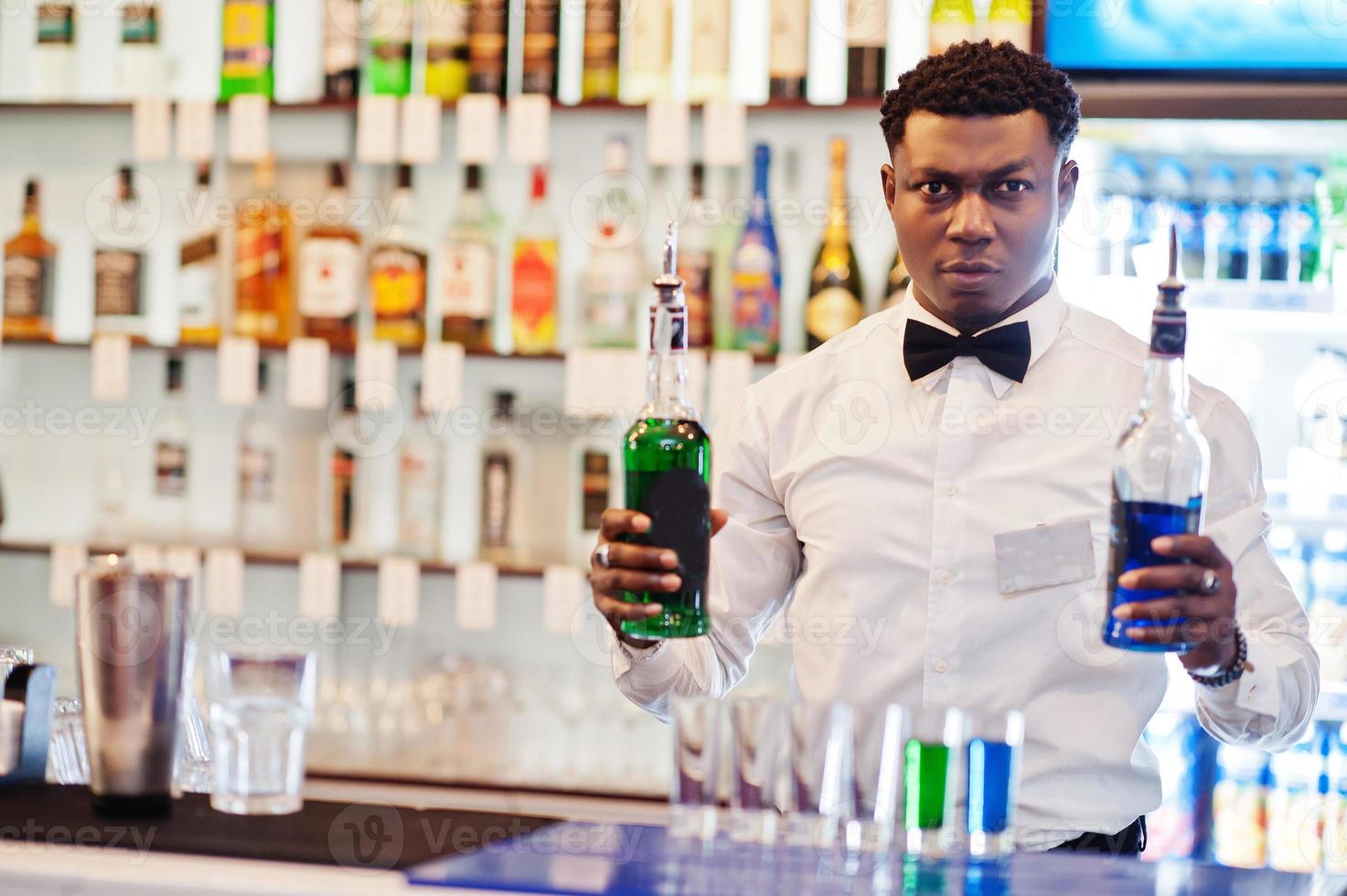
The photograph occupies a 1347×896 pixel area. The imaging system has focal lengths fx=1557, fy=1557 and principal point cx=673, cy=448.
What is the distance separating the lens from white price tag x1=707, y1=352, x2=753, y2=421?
2752 mm

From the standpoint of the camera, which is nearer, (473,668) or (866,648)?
(866,648)

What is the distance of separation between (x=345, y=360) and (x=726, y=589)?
1.61 metres

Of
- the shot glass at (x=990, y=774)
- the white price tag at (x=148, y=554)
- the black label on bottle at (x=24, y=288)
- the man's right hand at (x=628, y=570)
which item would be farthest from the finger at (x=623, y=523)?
the black label on bottle at (x=24, y=288)

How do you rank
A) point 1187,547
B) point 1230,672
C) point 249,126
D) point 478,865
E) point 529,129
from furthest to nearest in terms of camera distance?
1. point 249,126
2. point 529,129
3. point 1230,672
4. point 1187,547
5. point 478,865

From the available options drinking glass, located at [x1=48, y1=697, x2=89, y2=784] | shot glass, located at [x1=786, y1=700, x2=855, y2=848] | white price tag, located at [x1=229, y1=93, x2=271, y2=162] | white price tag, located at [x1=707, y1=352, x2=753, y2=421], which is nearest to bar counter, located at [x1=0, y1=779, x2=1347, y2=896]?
shot glass, located at [x1=786, y1=700, x2=855, y2=848]

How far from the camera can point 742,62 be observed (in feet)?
10.3

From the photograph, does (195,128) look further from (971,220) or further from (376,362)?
(971,220)

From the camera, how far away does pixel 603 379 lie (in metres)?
2.85

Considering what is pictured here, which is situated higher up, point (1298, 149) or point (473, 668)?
point (1298, 149)

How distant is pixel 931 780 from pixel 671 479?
362 mm

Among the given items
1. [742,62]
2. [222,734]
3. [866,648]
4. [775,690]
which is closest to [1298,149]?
[742,62]

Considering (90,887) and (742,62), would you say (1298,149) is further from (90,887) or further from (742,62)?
(90,887)

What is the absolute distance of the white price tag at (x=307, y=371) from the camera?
2.93 m

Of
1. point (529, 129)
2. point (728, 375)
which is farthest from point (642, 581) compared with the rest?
point (529, 129)
